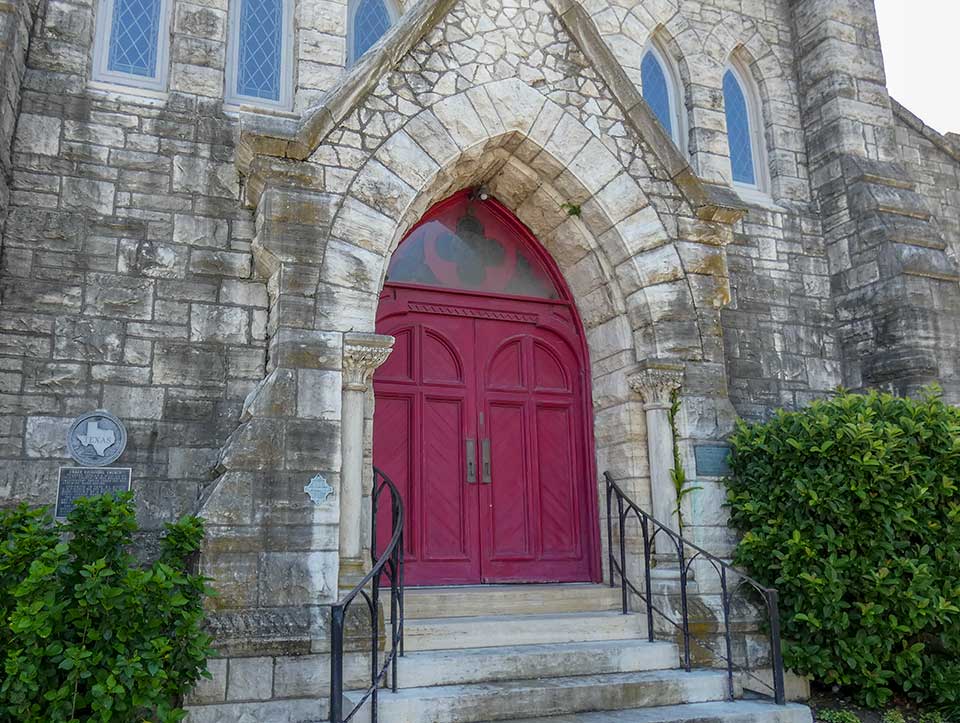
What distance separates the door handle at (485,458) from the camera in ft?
23.4

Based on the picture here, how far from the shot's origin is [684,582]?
6.07 meters

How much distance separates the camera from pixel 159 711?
430 cm

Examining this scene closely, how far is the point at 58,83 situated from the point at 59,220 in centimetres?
110

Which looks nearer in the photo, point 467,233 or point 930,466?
point 930,466

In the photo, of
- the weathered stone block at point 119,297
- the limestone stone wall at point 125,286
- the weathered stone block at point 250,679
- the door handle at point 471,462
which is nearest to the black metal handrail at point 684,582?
the door handle at point 471,462

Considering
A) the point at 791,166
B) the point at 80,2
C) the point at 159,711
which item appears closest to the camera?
the point at 159,711

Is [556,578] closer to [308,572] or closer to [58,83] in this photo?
[308,572]

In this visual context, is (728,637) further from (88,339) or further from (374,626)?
(88,339)

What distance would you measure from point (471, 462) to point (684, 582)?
2.00 meters

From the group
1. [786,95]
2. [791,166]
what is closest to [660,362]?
[791,166]

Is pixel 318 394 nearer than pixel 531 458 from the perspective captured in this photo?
Yes

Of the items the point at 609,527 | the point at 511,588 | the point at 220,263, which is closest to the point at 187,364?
the point at 220,263

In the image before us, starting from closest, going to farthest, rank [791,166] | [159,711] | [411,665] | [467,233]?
1. [159,711]
2. [411,665]
3. [467,233]
4. [791,166]

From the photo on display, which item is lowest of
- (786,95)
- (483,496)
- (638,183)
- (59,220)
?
(483,496)
